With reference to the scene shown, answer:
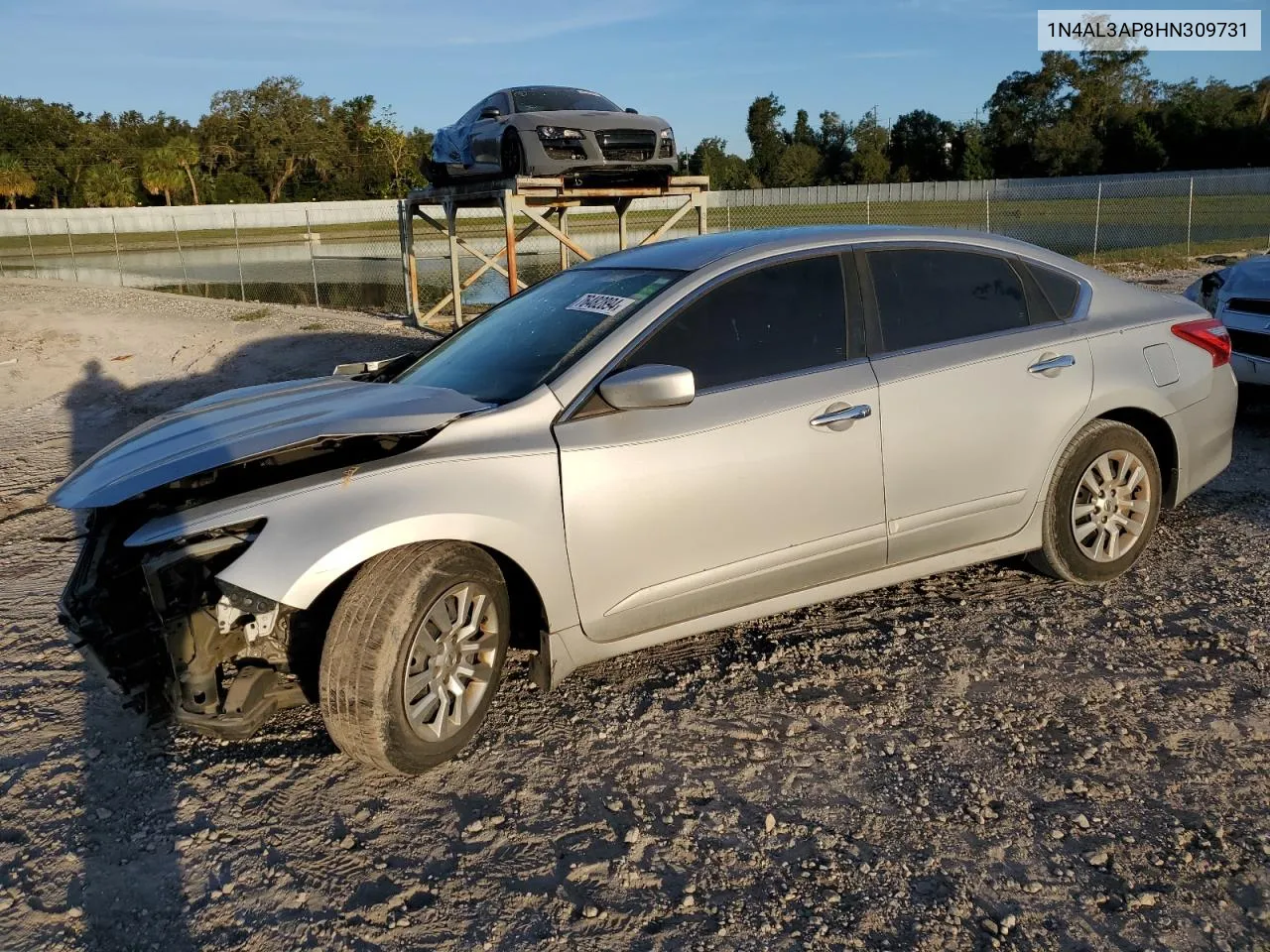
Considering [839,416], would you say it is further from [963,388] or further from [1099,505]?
[1099,505]

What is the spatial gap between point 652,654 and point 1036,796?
1.65 meters

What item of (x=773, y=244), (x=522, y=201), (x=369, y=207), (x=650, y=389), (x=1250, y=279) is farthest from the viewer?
(x=369, y=207)

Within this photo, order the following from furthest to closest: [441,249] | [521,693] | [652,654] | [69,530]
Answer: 1. [441,249]
2. [69,530]
3. [652,654]
4. [521,693]

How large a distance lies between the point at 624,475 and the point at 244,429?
1.34m

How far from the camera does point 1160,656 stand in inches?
161

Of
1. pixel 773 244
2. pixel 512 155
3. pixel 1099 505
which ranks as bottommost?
pixel 1099 505

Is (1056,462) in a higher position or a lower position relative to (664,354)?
lower

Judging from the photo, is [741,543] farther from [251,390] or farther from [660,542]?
[251,390]

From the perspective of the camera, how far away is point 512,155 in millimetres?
13180

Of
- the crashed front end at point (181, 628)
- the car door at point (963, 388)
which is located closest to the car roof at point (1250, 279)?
the car door at point (963, 388)

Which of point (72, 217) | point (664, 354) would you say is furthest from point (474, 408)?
point (72, 217)

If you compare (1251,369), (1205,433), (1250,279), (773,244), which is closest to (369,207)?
(1250,279)

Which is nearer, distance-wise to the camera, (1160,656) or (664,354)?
(664,354)

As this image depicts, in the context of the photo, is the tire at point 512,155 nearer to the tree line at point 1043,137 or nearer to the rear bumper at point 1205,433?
the rear bumper at point 1205,433
